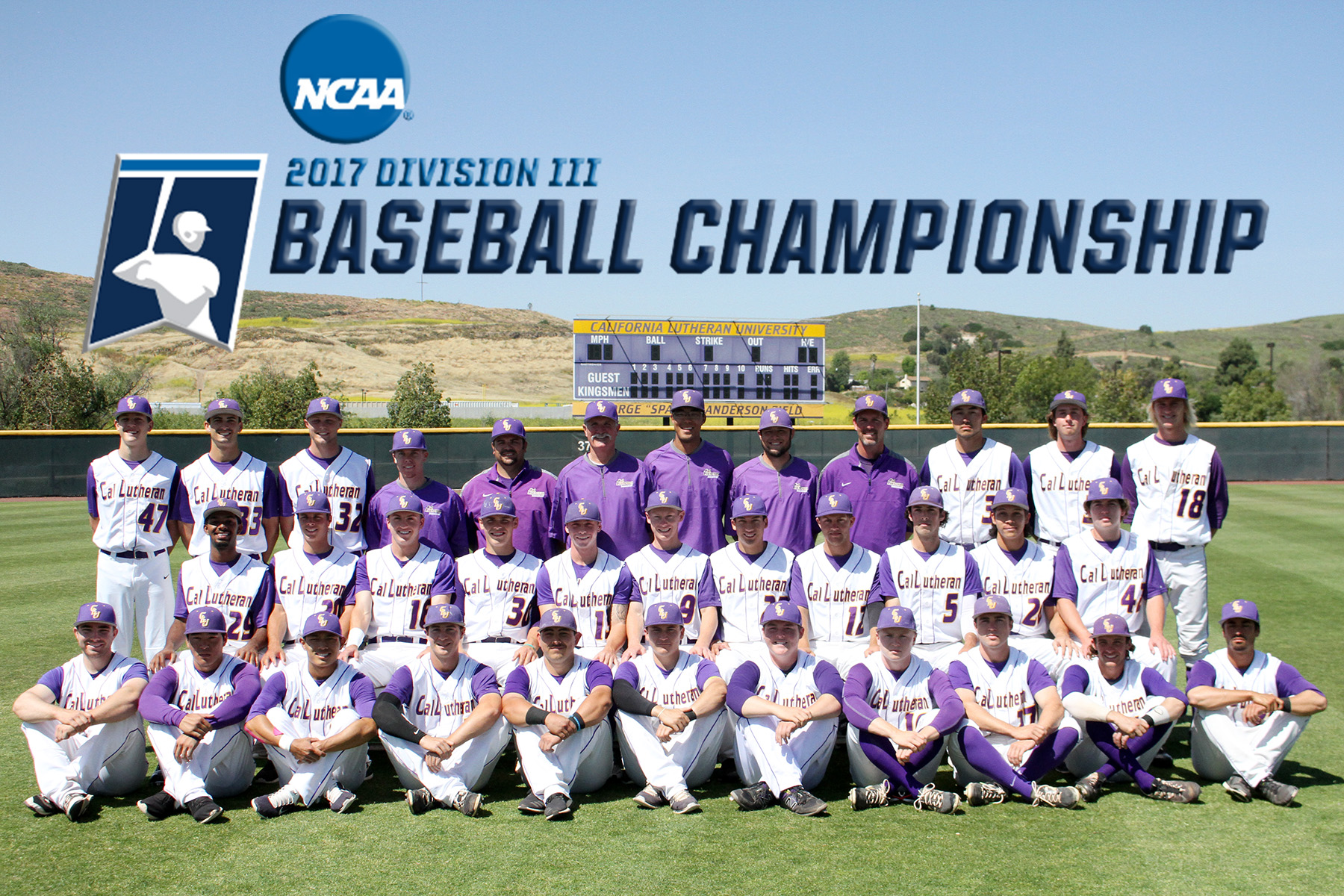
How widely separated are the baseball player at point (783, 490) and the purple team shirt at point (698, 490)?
6.9 inches

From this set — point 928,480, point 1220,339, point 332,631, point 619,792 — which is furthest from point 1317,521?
point 1220,339

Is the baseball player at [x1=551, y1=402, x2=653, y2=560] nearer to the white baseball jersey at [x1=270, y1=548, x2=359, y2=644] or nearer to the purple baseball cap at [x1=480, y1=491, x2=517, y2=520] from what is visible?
the purple baseball cap at [x1=480, y1=491, x2=517, y2=520]

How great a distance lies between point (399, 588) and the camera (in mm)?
5441

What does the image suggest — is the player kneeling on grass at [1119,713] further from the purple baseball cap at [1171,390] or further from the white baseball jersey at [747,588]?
the purple baseball cap at [1171,390]

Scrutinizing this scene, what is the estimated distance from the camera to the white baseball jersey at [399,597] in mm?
5426

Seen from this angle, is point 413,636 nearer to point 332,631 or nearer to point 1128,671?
point 332,631

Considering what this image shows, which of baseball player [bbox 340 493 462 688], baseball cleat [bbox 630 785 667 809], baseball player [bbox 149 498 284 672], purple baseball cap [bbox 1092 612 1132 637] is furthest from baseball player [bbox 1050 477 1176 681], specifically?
baseball player [bbox 149 498 284 672]

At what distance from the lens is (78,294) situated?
315ft

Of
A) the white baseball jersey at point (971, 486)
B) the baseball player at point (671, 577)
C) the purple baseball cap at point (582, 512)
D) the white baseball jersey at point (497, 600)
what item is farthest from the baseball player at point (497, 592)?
the white baseball jersey at point (971, 486)

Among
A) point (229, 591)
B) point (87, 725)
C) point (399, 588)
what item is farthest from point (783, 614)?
point (87, 725)

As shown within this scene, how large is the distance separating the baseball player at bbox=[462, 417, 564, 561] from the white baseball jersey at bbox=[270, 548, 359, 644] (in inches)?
35.4

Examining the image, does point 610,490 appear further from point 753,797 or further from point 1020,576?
point 1020,576

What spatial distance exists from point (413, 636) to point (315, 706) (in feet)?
2.29

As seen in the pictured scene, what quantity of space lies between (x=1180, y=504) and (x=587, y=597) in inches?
138
